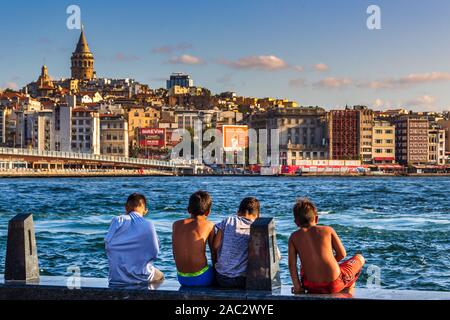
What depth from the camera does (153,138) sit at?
12394cm

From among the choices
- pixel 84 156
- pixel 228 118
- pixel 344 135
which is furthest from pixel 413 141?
pixel 84 156

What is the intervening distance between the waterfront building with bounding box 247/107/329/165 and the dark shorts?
11974 cm

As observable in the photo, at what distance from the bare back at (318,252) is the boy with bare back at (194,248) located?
2.01ft

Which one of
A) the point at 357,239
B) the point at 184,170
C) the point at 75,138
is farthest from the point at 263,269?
the point at 75,138

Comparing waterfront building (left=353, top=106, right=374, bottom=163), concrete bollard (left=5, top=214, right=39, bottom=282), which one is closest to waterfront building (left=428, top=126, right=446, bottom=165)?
waterfront building (left=353, top=106, right=374, bottom=163)

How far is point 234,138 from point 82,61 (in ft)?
206

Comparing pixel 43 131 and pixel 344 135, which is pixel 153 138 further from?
pixel 344 135

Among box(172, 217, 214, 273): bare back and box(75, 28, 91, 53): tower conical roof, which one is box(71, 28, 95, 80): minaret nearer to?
box(75, 28, 91, 53): tower conical roof

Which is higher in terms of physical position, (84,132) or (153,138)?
(84,132)

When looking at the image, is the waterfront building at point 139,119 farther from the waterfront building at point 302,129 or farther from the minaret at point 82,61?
the minaret at point 82,61

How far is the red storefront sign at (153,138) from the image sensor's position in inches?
4860

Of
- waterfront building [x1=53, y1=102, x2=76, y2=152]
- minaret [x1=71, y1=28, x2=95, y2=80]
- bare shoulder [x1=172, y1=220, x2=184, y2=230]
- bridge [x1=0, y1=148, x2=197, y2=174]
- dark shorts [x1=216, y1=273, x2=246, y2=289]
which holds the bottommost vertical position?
bridge [x1=0, y1=148, x2=197, y2=174]

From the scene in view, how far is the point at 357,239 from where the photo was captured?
16.5 meters

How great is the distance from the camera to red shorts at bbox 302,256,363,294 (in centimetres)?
579
